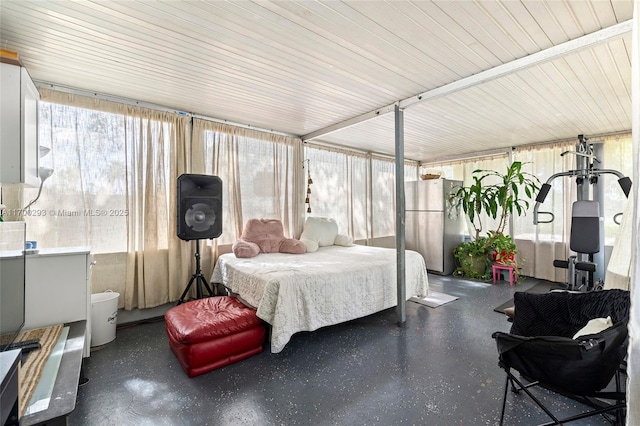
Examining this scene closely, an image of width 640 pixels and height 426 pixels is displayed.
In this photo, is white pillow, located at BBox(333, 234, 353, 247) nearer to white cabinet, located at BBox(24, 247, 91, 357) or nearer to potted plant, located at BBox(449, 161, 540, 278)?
potted plant, located at BBox(449, 161, 540, 278)

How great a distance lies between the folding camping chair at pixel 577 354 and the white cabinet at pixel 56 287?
2.72 metres

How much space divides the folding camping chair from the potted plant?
3.36 m

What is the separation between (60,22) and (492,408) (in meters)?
3.56

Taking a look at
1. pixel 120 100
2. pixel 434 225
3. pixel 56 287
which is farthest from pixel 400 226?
pixel 120 100

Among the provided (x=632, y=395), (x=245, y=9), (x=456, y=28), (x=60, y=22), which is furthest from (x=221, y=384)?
(x=456, y=28)

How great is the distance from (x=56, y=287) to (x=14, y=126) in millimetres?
1128

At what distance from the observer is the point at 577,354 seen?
1267mm

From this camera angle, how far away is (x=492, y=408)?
1.75 metres

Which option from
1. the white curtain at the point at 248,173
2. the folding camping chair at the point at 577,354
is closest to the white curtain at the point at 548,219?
the folding camping chair at the point at 577,354

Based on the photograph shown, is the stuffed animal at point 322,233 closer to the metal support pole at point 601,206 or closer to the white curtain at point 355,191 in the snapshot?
the white curtain at point 355,191

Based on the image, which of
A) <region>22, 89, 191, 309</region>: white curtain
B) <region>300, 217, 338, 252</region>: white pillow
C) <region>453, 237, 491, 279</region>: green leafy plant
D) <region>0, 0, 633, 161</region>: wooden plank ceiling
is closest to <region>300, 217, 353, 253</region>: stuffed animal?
<region>300, 217, 338, 252</region>: white pillow

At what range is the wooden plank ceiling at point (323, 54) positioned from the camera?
1.68m

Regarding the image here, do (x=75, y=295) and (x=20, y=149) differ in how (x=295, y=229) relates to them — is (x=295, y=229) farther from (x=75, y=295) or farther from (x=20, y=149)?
(x=20, y=149)

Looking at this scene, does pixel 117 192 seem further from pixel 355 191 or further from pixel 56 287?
pixel 355 191
